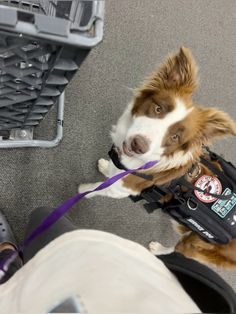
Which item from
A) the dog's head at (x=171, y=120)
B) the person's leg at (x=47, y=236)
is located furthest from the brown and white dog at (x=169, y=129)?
the person's leg at (x=47, y=236)

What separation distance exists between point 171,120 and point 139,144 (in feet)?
0.47

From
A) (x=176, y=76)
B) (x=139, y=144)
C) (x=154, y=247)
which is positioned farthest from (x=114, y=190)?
(x=176, y=76)

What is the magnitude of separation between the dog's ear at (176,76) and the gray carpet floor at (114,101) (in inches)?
18.2

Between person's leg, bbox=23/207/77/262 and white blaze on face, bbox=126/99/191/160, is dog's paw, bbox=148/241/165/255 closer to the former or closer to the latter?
white blaze on face, bbox=126/99/191/160

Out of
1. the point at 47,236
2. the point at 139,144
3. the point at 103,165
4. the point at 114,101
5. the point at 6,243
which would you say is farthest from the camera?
the point at 114,101

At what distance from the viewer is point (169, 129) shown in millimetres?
1289

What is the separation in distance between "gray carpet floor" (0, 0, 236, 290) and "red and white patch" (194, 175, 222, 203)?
0.45m

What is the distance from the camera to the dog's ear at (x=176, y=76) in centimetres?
129

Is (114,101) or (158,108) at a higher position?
(158,108)

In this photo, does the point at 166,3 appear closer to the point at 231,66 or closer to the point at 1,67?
the point at 231,66

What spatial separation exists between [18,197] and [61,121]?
14.7 inches

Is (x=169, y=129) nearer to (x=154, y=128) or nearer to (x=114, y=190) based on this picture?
(x=154, y=128)

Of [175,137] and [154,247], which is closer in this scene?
[175,137]

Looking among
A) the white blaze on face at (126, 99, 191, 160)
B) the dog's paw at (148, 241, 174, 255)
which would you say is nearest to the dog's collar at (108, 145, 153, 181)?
the white blaze on face at (126, 99, 191, 160)
